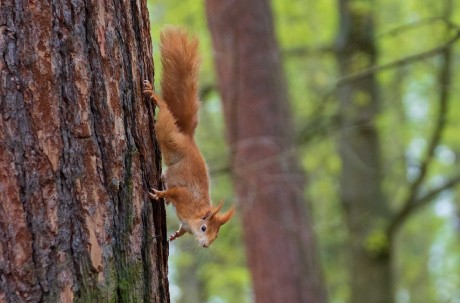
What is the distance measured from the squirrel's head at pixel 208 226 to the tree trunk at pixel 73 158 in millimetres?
789

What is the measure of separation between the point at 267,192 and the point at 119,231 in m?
4.21

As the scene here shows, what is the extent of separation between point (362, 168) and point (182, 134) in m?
5.94

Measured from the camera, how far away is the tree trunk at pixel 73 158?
5.82 ft

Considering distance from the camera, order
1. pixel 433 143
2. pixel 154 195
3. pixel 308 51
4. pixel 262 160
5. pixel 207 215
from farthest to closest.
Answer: pixel 308 51, pixel 433 143, pixel 262 160, pixel 207 215, pixel 154 195

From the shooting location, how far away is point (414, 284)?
1803 cm

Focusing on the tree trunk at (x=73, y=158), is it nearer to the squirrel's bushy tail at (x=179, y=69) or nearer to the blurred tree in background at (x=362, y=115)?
the squirrel's bushy tail at (x=179, y=69)

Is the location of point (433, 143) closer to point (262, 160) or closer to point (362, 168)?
point (362, 168)

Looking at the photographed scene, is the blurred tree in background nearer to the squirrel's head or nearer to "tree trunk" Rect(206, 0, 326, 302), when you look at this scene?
"tree trunk" Rect(206, 0, 326, 302)

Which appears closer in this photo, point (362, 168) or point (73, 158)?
point (73, 158)

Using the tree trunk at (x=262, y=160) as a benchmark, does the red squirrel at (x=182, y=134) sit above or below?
below

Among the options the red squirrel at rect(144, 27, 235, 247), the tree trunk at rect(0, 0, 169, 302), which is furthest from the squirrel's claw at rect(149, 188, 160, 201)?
the red squirrel at rect(144, 27, 235, 247)

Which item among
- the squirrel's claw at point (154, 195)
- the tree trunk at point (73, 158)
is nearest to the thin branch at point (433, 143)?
the squirrel's claw at point (154, 195)

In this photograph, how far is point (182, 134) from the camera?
8.56 ft

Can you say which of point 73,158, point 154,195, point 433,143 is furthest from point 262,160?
point 73,158
